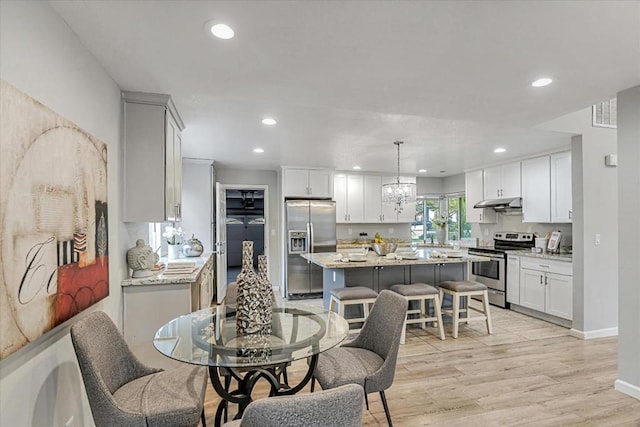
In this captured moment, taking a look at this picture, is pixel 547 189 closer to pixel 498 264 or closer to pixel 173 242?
pixel 498 264

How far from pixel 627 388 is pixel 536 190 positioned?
3068 millimetres

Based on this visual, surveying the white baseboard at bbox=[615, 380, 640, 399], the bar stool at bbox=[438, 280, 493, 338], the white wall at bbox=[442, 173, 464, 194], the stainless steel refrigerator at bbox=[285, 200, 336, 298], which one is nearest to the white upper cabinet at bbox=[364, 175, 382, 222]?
the stainless steel refrigerator at bbox=[285, 200, 336, 298]

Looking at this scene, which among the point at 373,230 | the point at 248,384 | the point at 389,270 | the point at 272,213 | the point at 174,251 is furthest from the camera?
the point at 373,230

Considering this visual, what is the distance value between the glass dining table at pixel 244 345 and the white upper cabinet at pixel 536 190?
4.26 meters

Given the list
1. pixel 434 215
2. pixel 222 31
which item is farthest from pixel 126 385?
pixel 434 215

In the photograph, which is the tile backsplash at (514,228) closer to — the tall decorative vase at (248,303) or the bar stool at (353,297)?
the bar stool at (353,297)

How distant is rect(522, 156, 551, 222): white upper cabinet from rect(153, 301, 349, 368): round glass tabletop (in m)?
4.25

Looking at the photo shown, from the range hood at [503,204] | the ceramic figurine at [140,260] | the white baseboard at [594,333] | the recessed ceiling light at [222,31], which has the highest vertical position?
Answer: the recessed ceiling light at [222,31]

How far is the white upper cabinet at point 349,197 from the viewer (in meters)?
6.54

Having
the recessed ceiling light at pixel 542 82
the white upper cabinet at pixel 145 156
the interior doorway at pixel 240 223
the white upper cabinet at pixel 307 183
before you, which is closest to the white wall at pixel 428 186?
the white upper cabinet at pixel 307 183

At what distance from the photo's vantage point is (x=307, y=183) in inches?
236

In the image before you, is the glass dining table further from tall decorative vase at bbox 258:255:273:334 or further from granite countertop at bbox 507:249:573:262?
granite countertop at bbox 507:249:573:262

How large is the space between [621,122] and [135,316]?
13.6 feet

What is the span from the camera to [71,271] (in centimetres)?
164
